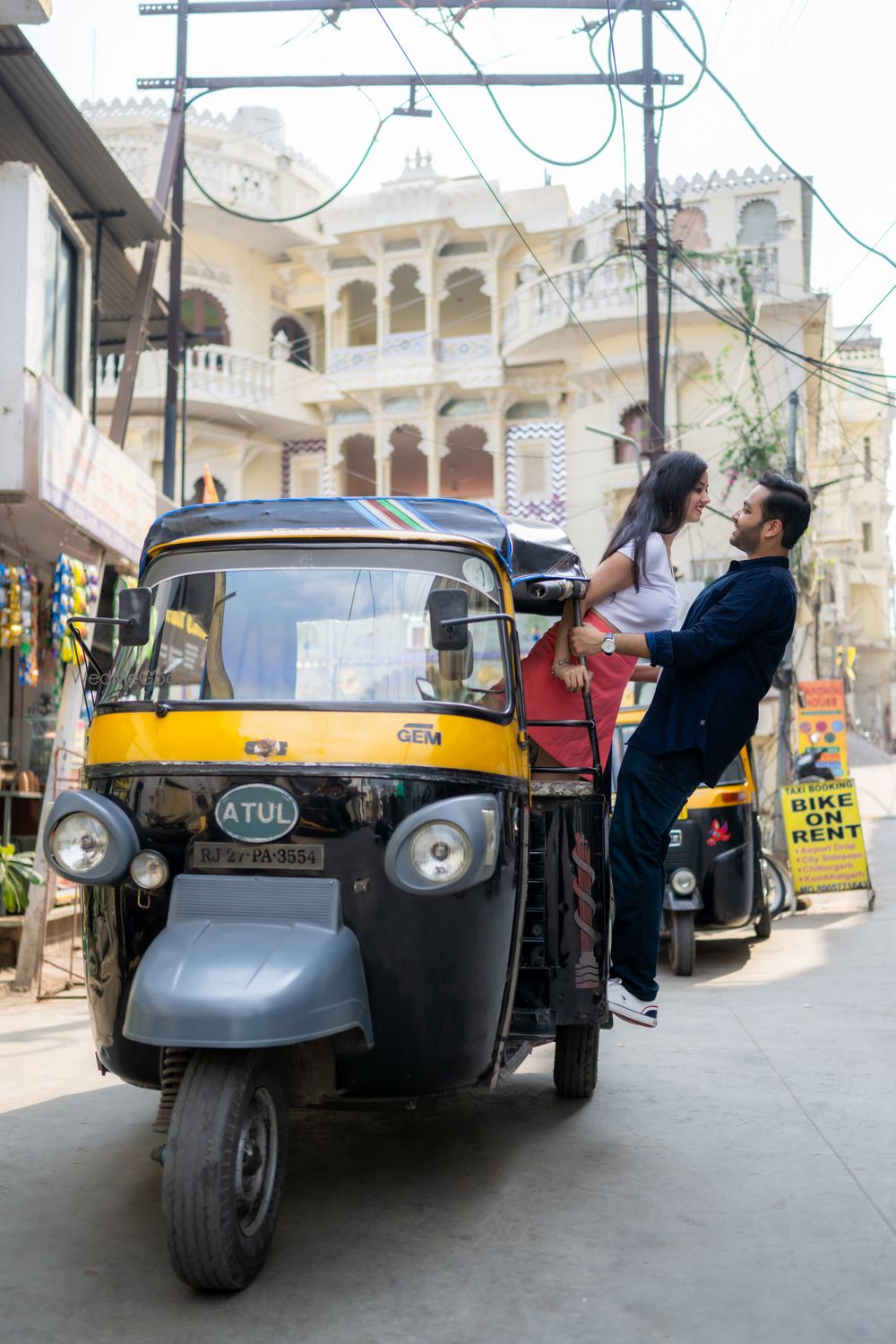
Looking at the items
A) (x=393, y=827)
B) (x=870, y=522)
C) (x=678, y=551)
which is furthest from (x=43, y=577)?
(x=870, y=522)

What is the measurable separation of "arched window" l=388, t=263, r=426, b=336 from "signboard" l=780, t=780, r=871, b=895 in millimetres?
20627

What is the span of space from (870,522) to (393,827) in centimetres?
5828

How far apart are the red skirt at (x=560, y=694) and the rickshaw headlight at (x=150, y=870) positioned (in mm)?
1768

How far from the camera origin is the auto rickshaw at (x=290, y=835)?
3543mm

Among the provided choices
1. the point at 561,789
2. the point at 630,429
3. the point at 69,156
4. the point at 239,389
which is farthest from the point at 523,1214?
the point at 239,389

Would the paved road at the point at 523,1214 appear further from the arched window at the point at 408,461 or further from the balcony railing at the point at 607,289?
the arched window at the point at 408,461

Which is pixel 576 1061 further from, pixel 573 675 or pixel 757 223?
pixel 757 223

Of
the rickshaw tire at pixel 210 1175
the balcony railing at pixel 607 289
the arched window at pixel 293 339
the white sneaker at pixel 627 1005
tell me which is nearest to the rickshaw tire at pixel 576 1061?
the white sneaker at pixel 627 1005

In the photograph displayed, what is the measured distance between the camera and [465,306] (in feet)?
107

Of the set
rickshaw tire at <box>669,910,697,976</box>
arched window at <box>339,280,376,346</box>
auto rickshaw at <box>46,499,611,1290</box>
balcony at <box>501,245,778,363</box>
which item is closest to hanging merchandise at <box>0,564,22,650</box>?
rickshaw tire at <box>669,910,697,976</box>

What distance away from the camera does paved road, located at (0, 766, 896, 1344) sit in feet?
11.2

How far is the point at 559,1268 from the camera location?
12.3 ft

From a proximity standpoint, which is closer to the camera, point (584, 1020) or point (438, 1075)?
point (438, 1075)

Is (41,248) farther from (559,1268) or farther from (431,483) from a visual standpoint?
(431,483)
